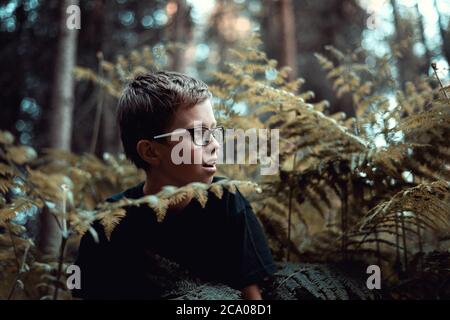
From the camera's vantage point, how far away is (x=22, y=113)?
19.1ft

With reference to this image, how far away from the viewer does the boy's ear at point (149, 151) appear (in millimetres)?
1979

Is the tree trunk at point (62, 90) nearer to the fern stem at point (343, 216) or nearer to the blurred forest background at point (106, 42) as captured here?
the blurred forest background at point (106, 42)

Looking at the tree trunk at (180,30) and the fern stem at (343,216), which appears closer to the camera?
the fern stem at (343,216)

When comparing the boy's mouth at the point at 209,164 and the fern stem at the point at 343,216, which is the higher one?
the boy's mouth at the point at 209,164

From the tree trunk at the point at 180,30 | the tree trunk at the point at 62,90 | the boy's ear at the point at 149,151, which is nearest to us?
the boy's ear at the point at 149,151

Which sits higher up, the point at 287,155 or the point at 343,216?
the point at 287,155

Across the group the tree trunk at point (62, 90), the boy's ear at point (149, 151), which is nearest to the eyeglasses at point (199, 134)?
the boy's ear at point (149, 151)

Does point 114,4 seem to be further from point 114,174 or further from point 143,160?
point 143,160

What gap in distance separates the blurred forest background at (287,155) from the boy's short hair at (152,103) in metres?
0.38

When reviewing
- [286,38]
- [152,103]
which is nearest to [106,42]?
[286,38]

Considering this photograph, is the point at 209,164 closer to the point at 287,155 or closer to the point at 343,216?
the point at 287,155

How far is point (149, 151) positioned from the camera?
1.99 meters

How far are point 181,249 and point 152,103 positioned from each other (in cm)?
72

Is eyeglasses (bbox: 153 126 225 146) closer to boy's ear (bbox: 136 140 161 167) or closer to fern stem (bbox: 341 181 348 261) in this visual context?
boy's ear (bbox: 136 140 161 167)
